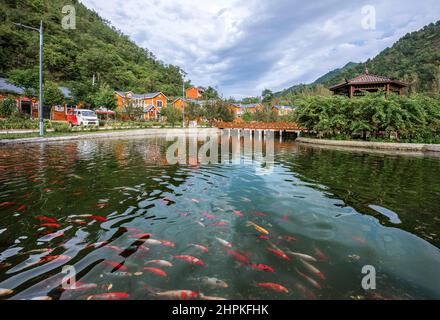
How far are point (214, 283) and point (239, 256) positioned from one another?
0.75 metres

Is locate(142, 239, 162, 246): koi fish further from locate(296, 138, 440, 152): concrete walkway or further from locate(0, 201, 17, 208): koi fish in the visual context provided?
locate(296, 138, 440, 152): concrete walkway

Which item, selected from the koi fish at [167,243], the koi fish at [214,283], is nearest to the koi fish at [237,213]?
the koi fish at [167,243]

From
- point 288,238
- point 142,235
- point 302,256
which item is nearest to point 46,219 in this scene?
point 142,235

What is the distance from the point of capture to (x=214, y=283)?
10.6 ft

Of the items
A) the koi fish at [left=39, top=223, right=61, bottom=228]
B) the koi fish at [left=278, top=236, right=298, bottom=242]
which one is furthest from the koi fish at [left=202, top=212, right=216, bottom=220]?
the koi fish at [left=39, top=223, right=61, bottom=228]

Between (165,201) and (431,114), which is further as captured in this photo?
(431,114)

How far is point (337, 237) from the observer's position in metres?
4.57

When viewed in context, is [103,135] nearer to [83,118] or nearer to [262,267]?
[83,118]

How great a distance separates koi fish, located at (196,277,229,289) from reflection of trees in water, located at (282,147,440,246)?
3771 mm

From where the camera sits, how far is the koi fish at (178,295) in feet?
9.63

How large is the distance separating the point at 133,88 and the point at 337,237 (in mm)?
68233

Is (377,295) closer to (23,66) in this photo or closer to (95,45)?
(23,66)
